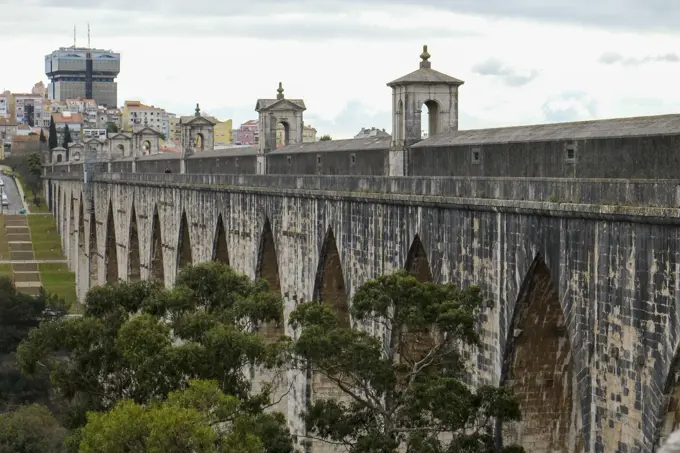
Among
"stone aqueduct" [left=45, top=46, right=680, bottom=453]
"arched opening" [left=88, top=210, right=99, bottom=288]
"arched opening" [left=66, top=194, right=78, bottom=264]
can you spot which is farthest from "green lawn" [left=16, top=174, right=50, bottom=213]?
"stone aqueduct" [left=45, top=46, right=680, bottom=453]

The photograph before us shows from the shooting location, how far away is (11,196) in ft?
408

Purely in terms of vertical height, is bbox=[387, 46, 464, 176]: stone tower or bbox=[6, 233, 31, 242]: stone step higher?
bbox=[387, 46, 464, 176]: stone tower

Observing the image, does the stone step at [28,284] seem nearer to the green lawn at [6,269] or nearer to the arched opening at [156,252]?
the green lawn at [6,269]

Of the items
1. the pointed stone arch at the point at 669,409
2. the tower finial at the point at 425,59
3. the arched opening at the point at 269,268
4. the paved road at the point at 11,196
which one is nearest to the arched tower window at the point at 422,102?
the tower finial at the point at 425,59

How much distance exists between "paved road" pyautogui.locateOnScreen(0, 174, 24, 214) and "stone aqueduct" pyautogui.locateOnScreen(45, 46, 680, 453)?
80.1 m

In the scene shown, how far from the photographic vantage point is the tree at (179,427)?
51.4 ft

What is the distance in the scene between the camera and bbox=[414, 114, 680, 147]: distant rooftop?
18266 mm

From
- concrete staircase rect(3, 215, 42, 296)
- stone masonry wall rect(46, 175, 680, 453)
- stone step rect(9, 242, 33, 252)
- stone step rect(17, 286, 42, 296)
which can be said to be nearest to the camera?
stone masonry wall rect(46, 175, 680, 453)

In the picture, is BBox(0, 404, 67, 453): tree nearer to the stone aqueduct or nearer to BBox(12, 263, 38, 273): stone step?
the stone aqueduct

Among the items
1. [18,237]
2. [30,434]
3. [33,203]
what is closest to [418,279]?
[30,434]

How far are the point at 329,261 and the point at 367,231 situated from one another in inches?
131

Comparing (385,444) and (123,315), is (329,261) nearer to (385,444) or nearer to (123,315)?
(123,315)

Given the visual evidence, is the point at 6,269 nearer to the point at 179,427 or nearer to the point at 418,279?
the point at 418,279

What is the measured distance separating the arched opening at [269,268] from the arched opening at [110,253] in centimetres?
2798
